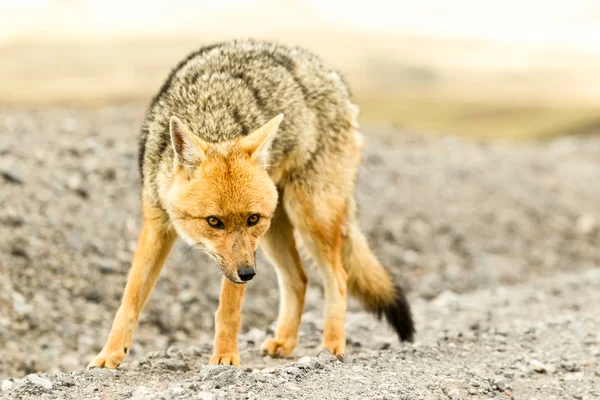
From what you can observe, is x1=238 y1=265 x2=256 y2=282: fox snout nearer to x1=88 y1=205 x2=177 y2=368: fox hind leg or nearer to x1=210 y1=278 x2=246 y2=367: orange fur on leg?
x1=210 y1=278 x2=246 y2=367: orange fur on leg

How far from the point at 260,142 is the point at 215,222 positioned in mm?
580

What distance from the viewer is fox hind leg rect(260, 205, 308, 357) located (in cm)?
614

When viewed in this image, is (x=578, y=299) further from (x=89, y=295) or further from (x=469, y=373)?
(x=89, y=295)

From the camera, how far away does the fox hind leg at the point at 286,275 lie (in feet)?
20.2

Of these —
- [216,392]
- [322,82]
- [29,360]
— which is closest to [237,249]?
[216,392]

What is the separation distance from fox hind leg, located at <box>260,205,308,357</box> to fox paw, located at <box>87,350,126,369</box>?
1.32m

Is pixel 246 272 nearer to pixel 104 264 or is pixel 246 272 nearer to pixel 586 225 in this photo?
pixel 104 264

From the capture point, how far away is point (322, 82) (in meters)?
6.14

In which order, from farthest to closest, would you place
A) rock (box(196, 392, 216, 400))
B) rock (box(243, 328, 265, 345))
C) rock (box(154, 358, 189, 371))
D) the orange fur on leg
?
rock (box(243, 328, 265, 345)) < rock (box(154, 358, 189, 371)) < the orange fur on leg < rock (box(196, 392, 216, 400))

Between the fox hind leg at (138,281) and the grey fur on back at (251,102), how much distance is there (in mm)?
207

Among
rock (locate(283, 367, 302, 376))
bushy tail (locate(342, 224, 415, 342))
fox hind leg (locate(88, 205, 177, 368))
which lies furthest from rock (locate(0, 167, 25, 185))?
rock (locate(283, 367, 302, 376))

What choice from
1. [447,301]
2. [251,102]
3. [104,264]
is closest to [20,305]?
[104,264]

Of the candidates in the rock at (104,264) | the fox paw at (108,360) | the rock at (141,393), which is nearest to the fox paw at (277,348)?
the fox paw at (108,360)

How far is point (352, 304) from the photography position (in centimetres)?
959
